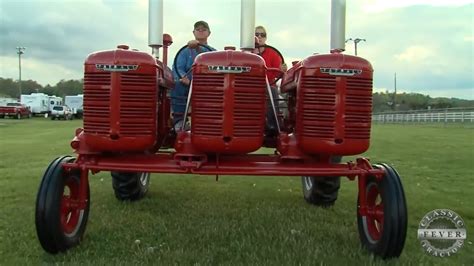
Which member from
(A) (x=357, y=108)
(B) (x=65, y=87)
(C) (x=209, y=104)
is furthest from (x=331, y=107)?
(B) (x=65, y=87)

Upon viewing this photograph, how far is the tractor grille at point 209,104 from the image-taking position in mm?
4242

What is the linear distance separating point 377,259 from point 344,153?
87 cm

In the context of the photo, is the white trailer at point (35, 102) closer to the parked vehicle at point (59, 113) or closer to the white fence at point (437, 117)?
the parked vehicle at point (59, 113)

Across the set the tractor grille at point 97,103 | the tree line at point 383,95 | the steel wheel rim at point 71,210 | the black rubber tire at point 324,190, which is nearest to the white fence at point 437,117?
the tree line at point 383,95

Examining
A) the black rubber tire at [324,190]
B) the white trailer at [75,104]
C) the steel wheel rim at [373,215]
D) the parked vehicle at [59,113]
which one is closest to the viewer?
the steel wheel rim at [373,215]

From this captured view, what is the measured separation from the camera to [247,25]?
4723 mm

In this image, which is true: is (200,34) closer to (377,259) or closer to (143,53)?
(143,53)

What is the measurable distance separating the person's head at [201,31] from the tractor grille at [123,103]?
4.89 feet

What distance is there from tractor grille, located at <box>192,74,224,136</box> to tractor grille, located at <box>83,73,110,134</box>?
70 centimetres

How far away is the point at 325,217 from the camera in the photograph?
5895 mm

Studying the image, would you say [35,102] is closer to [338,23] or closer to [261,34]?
[261,34]

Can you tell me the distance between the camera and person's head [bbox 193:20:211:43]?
5.79 m

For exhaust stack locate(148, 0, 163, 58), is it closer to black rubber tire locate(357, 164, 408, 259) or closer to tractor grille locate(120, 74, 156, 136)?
tractor grille locate(120, 74, 156, 136)

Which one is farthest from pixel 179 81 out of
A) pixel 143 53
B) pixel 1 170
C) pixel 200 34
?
pixel 1 170
